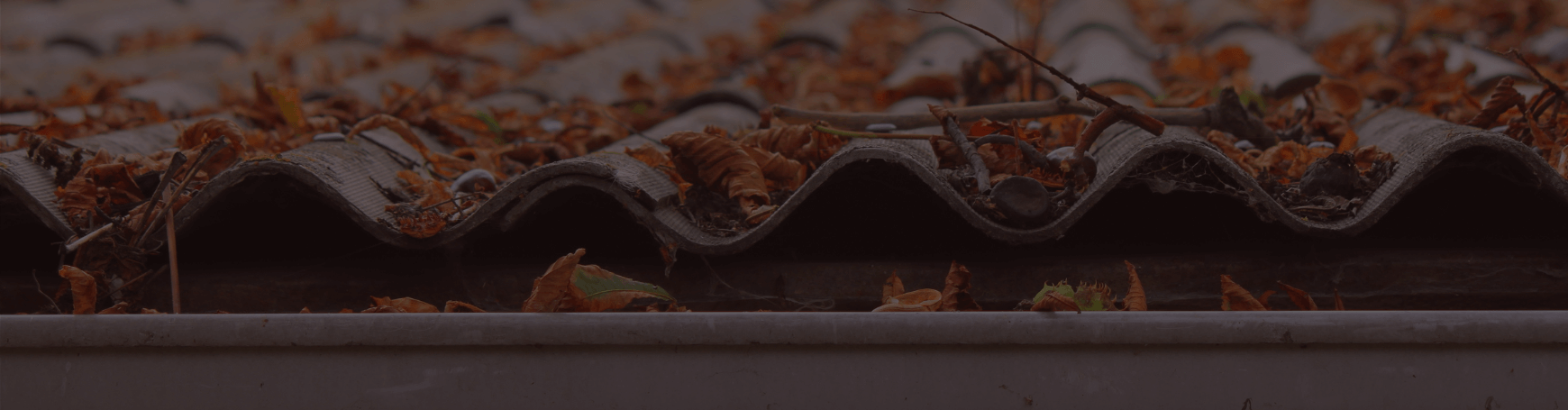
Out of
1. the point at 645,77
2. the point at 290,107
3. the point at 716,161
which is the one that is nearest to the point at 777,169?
the point at 716,161

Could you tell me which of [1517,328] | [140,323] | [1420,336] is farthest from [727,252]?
[1517,328]

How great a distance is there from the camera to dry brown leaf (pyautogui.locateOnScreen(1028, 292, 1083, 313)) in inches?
52.3

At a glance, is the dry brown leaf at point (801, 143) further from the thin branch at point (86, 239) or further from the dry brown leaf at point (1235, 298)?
the thin branch at point (86, 239)

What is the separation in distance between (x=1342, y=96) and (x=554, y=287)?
2067mm

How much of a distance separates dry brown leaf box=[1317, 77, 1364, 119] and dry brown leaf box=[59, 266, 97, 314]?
2.60m

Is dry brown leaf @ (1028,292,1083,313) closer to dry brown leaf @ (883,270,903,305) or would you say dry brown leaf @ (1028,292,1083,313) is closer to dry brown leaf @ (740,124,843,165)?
dry brown leaf @ (883,270,903,305)

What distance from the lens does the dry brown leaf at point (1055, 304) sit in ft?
4.36

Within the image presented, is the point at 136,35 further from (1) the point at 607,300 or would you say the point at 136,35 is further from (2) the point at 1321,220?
(2) the point at 1321,220

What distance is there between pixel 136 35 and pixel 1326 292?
5.45 metres

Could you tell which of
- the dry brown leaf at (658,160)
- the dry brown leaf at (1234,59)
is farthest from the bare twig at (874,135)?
the dry brown leaf at (1234,59)

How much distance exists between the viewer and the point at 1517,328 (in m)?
1.27

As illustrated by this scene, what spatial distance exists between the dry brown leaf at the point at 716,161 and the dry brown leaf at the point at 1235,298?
740 mm

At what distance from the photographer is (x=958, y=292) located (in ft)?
5.10

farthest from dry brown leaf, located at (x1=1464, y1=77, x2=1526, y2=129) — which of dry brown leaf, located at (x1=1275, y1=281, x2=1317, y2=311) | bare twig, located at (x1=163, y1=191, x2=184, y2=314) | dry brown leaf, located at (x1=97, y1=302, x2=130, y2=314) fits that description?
dry brown leaf, located at (x1=97, y1=302, x2=130, y2=314)
